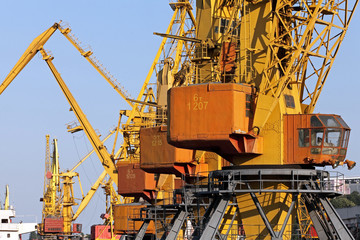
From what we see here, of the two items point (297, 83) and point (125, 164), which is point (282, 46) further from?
point (125, 164)

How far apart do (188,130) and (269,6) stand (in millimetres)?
8921

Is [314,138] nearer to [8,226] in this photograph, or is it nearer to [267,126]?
[267,126]

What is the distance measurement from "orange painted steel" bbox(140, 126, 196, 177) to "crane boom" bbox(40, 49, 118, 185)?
3770 cm

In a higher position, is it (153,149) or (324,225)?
(153,149)

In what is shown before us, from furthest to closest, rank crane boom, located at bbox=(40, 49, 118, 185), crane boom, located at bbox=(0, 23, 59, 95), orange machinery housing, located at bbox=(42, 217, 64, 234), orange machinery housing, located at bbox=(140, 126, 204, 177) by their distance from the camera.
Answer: orange machinery housing, located at bbox=(42, 217, 64, 234) → crane boom, located at bbox=(0, 23, 59, 95) → crane boom, located at bbox=(40, 49, 118, 185) → orange machinery housing, located at bbox=(140, 126, 204, 177)

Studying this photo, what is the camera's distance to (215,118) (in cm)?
4059

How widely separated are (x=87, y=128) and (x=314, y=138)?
67666mm

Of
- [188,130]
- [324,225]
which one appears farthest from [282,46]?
[324,225]

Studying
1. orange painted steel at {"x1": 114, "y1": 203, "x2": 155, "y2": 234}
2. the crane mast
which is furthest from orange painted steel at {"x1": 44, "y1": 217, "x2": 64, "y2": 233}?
the crane mast

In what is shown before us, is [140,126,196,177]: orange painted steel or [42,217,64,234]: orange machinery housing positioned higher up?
[140,126,196,177]: orange painted steel

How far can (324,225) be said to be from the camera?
4150 centimetres

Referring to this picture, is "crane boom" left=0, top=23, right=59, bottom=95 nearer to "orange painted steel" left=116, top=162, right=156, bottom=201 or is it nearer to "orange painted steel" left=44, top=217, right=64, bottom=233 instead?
"orange painted steel" left=116, top=162, right=156, bottom=201

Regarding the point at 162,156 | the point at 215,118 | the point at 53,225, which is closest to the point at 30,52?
the point at 162,156

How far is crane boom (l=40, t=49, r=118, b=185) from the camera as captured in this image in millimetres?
102250
